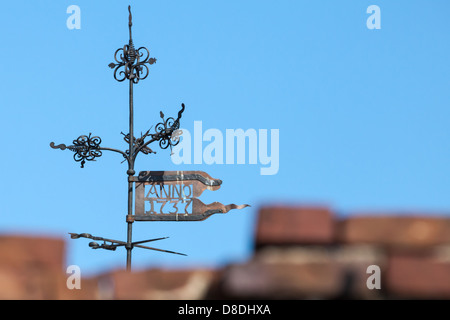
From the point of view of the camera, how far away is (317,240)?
12.0 ft

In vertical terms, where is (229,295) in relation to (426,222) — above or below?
below

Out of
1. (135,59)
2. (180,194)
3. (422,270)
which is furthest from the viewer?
(135,59)

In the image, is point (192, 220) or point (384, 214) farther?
point (192, 220)

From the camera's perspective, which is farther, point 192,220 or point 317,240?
point 192,220

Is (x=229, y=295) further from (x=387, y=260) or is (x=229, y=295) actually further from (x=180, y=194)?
(x=180, y=194)

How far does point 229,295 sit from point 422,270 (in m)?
0.72

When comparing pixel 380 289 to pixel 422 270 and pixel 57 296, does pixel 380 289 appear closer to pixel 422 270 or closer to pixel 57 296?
pixel 422 270

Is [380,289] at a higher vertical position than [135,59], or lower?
lower
